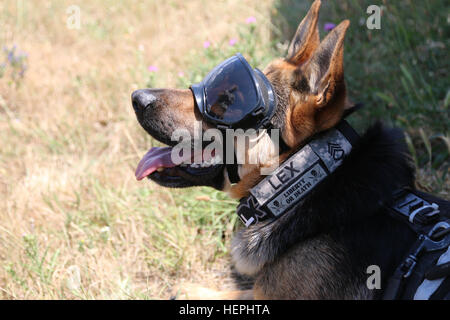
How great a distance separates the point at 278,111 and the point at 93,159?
101 inches

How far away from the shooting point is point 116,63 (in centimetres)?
554

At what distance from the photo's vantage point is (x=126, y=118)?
4.70m

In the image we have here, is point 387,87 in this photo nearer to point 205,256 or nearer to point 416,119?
point 416,119

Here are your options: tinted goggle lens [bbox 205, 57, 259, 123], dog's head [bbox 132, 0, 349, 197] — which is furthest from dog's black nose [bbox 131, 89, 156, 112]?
tinted goggle lens [bbox 205, 57, 259, 123]

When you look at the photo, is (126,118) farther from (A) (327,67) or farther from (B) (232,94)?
(A) (327,67)

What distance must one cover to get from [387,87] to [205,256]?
246 cm

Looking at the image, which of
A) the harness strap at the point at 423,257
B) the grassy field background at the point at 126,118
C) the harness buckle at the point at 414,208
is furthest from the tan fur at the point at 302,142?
the grassy field background at the point at 126,118

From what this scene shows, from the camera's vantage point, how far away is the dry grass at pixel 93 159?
3217mm

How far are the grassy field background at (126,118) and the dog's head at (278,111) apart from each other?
0.96 m

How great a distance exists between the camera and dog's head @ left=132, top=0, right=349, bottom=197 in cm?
220

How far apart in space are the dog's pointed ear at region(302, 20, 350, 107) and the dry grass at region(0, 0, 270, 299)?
159cm

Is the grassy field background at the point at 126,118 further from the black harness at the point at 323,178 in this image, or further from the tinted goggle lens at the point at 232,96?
the tinted goggle lens at the point at 232,96

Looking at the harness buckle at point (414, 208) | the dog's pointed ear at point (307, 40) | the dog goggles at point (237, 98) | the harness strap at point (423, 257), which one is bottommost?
the harness strap at point (423, 257)
